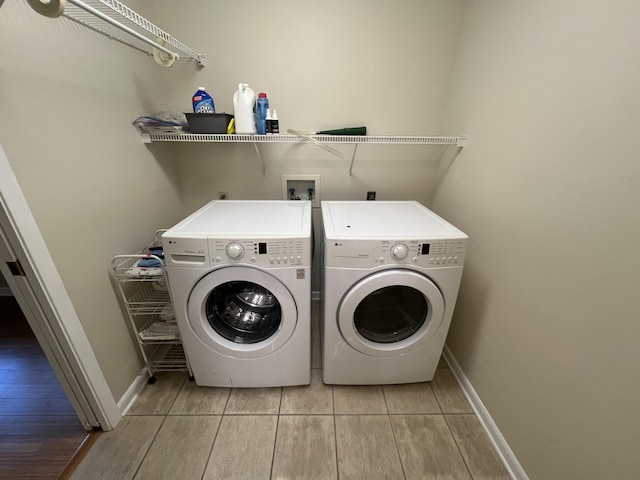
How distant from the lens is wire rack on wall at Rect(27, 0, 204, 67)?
2.12 ft

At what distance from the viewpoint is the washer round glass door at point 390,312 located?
1157 mm

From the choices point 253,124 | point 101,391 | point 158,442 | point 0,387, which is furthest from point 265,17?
point 0,387

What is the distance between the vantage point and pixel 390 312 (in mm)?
1403

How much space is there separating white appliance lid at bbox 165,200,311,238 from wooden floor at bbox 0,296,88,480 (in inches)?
44.2

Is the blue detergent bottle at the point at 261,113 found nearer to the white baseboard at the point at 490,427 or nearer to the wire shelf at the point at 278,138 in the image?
the wire shelf at the point at 278,138

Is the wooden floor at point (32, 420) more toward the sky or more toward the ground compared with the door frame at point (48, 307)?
more toward the ground

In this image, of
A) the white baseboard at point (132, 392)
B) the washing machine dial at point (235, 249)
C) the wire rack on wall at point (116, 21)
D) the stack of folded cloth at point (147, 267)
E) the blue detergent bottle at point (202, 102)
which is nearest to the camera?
the wire rack on wall at point (116, 21)

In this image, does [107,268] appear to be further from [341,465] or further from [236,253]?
[341,465]

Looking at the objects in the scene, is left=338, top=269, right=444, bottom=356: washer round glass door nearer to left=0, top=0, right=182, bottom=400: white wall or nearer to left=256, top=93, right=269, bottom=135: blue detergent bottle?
left=256, top=93, right=269, bottom=135: blue detergent bottle

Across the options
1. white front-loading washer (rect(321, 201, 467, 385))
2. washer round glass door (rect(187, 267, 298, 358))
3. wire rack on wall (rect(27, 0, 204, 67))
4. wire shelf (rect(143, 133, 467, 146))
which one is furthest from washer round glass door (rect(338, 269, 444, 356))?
wire rack on wall (rect(27, 0, 204, 67))

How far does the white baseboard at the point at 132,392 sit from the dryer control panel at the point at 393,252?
4.12 feet

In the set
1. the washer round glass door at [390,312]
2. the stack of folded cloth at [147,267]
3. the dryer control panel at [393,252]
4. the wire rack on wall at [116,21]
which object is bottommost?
the washer round glass door at [390,312]

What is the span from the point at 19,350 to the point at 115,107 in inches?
67.9

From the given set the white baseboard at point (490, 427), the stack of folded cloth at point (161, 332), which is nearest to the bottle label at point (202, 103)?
the stack of folded cloth at point (161, 332)
